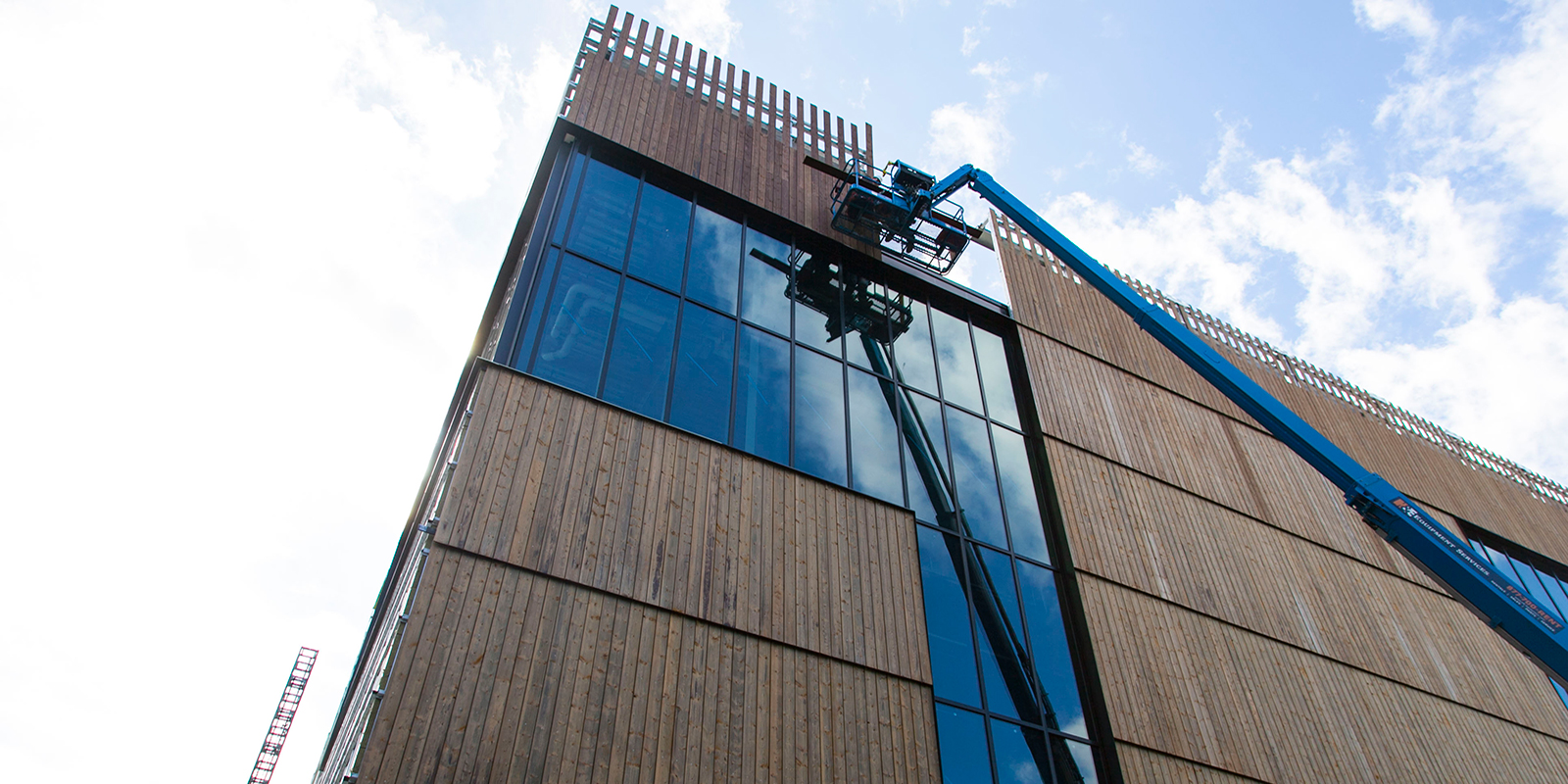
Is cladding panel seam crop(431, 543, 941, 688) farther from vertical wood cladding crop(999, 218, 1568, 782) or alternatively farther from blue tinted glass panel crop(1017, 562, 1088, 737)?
vertical wood cladding crop(999, 218, 1568, 782)

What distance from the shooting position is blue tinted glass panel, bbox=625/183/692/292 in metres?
14.1

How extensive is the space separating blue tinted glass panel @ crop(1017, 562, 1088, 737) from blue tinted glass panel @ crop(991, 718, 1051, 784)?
0.47m

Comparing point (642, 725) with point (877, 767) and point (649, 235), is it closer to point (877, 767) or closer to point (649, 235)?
point (877, 767)

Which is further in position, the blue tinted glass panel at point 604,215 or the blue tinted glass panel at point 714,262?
the blue tinted glass panel at point 714,262

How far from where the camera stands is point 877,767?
1052cm

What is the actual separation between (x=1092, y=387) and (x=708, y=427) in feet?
31.0

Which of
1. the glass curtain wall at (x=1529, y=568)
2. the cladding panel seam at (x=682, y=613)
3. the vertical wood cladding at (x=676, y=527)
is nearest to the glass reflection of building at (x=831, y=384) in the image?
the vertical wood cladding at (x=676, y=527)

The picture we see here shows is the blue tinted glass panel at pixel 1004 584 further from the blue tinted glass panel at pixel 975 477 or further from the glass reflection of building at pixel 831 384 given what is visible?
the blue tinted glass panel at pixel 975 477

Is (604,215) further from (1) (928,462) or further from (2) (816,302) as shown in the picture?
(1) (928,462)

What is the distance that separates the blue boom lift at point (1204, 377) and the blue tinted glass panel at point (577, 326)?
510cm

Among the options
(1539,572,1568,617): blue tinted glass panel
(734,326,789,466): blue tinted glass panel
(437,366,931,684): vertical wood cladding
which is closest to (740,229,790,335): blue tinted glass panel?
(734,326,789,466): blue tinted glass panel

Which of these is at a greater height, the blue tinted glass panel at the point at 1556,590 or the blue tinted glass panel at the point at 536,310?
the blue tinted glass panel at the point at 1556,590

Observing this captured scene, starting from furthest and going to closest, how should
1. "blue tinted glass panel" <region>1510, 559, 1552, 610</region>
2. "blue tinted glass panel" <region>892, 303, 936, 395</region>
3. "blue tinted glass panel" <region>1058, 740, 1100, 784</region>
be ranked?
"blue tinted glass panel" <region>1510, 559, 1552, 610</region>
"blue tinted glass panel" <region>892, 303, 936, 395</region>
"blue tinted glass panel" <region>1058, 740, 1100, 784</region>

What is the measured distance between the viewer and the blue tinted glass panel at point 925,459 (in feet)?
46.9
